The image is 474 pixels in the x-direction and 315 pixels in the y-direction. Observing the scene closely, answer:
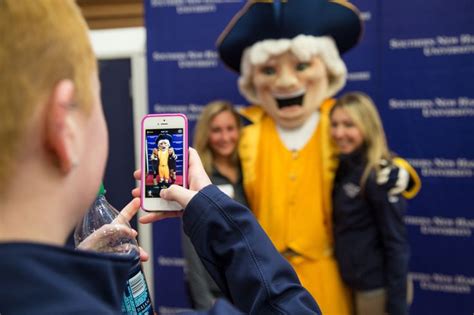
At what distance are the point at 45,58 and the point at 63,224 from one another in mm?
174

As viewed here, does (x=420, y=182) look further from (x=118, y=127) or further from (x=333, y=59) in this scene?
(x=118, y=127)

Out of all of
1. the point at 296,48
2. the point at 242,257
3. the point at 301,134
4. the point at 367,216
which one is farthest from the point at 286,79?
the point at 242,257

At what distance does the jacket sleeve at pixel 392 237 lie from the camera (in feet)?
6.51

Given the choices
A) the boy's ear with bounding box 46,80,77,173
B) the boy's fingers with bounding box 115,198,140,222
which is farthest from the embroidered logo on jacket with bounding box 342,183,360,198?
the boy's ear with bounding box 46,80,77,173

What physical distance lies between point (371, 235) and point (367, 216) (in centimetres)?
8

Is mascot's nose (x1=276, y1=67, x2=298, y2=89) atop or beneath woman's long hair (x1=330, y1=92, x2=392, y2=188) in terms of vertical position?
atop

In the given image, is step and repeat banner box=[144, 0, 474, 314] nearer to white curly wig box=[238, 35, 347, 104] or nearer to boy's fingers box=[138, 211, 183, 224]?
white curly wig box=[238, 35, 347, 104]

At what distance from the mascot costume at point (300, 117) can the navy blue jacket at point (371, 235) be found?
0.38ft

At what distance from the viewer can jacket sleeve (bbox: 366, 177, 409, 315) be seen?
78.1 inches

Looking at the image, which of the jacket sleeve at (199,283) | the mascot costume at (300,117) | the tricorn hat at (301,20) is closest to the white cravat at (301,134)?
the mascot costume at (300,117)

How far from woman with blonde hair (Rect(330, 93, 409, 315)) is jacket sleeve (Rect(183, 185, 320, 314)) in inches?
53.2

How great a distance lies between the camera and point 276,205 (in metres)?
2.29

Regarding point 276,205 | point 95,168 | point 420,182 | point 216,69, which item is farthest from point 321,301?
point 95,168

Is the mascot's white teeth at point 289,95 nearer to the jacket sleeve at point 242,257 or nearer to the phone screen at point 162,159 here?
the phone screen at point 162,159
